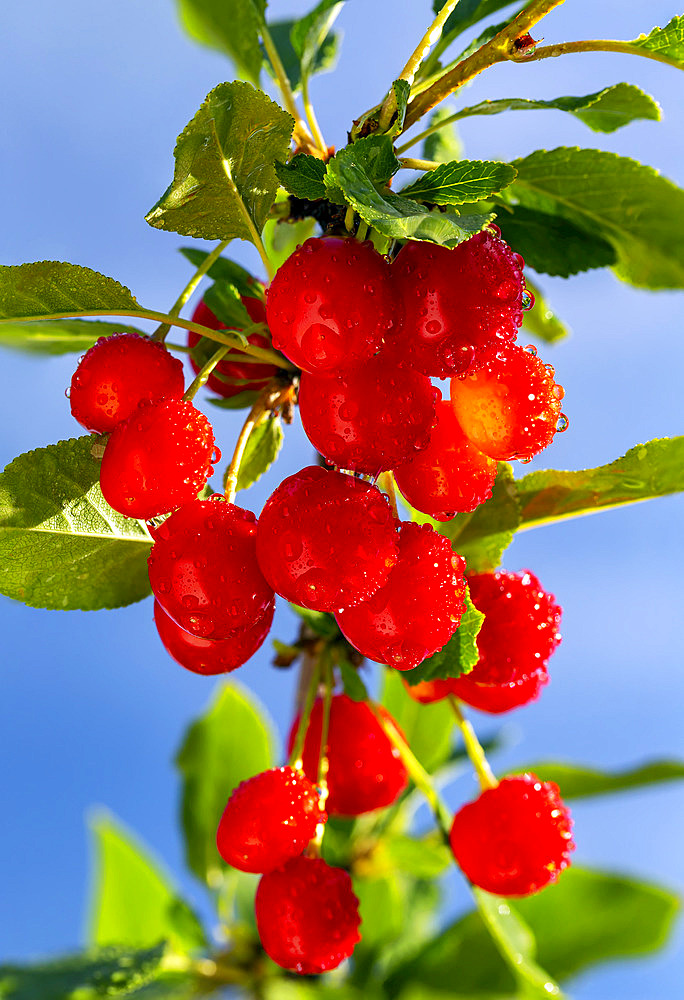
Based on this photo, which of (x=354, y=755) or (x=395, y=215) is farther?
(x=354, y=755)

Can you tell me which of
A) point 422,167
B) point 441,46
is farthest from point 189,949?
point 441,46

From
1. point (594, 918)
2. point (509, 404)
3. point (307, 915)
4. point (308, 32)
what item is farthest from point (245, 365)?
point (594, 918)

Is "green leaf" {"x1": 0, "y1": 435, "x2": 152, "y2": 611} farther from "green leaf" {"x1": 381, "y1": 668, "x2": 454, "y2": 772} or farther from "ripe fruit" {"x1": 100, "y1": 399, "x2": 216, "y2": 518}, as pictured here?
"green leaf" {"x1": 381, "y1": 668, "x2": 454, "y2": 772}

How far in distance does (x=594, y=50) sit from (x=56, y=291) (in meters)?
0.52

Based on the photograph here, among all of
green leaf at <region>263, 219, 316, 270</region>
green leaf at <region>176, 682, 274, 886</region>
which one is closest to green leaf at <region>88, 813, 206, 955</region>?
green leaf at <region>176, 682, 274, 886</region>

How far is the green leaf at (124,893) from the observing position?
181 cm

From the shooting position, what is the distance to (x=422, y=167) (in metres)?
0.88

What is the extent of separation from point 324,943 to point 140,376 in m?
0.56

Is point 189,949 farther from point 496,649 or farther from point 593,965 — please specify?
point 496,649

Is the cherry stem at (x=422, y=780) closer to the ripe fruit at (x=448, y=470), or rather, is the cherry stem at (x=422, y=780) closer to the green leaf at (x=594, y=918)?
the ripe fruit at (x=448, y=470)

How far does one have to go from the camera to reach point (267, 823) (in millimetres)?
839

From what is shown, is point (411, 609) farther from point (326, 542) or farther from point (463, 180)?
point (463, 180)

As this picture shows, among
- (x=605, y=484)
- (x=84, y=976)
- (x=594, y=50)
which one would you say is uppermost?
(x=594, y=50)

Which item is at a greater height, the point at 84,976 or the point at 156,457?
the point at 156,457
